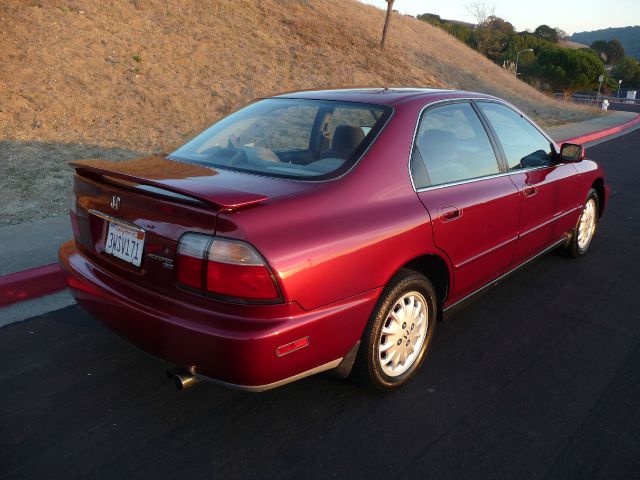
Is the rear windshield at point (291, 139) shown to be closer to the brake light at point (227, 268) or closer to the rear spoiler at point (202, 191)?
the rear spoiler at point (202, 191)

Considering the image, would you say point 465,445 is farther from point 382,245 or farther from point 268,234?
point 268,234

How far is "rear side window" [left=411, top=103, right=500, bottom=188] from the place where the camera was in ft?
10.1

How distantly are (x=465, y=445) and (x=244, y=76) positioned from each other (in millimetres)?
15230

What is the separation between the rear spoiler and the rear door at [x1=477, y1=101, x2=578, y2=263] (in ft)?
6.82

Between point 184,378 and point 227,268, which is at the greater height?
point 227,268

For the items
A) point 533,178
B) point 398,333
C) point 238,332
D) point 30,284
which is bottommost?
point 30,284

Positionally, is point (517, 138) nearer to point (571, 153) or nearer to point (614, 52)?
point (571, 153)

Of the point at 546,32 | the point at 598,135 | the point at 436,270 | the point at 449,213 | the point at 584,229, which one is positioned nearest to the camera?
the point at 449,213

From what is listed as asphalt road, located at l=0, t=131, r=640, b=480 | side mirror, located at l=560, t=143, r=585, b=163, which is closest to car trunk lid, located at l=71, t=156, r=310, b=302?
asphalt road, located at l=0, t=131, r=640, b=480

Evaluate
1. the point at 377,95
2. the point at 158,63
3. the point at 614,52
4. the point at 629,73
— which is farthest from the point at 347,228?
the point at 614,52

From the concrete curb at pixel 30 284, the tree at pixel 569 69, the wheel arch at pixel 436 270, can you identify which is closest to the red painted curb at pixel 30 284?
the concrete curb at pixel 30 284

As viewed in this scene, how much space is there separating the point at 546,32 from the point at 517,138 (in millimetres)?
126607

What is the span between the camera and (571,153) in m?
4.36

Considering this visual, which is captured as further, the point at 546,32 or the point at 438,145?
the point at 546,32
